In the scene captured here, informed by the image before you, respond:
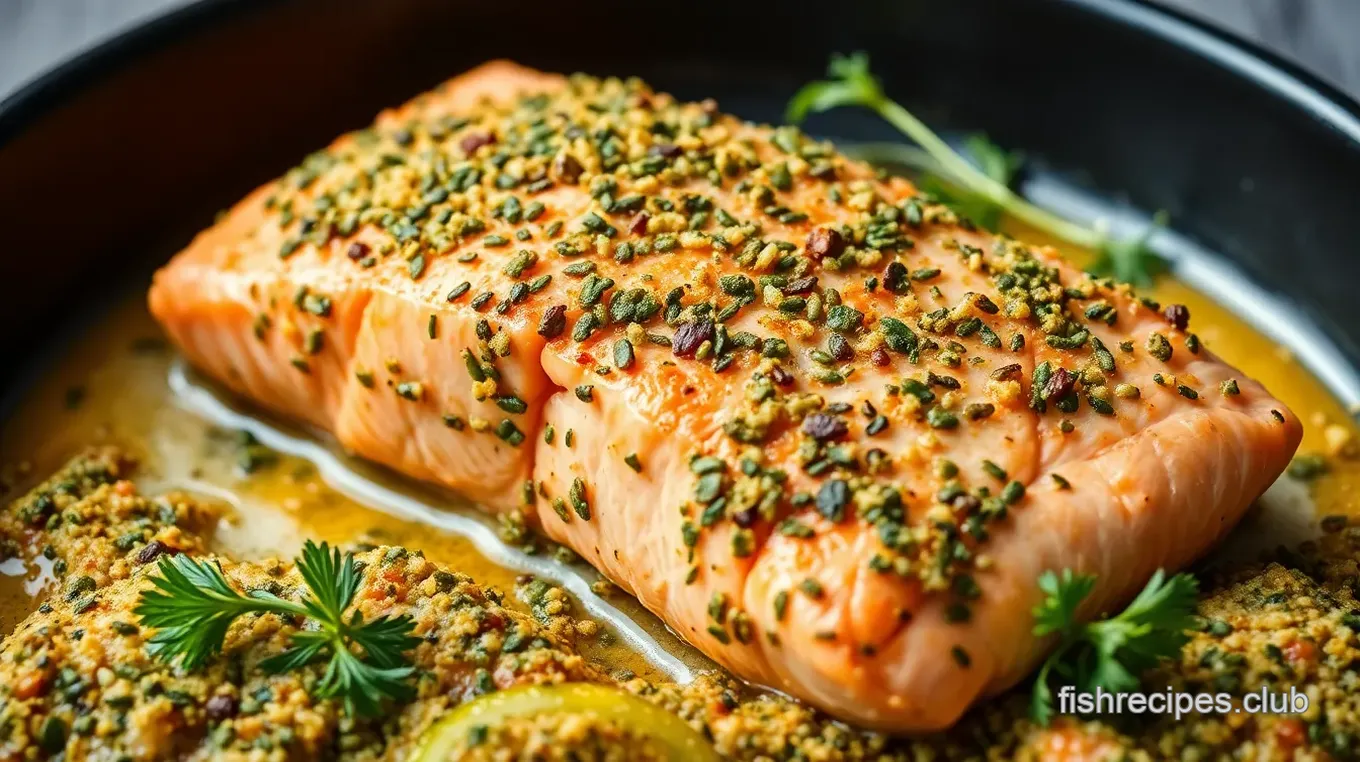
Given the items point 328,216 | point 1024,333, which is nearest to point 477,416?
point 328,216

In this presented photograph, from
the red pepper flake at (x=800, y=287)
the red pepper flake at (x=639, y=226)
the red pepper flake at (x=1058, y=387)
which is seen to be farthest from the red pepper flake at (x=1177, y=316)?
the red pepper flake at (x=639, y=226)

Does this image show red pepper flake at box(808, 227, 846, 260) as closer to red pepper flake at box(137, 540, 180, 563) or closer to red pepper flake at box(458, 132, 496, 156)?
red pepper flake at box(458, 132, 496, 156)

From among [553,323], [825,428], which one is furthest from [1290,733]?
[553,323]

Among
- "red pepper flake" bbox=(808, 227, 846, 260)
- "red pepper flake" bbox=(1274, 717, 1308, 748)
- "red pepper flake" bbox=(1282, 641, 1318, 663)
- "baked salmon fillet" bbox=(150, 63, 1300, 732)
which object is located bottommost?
"red pepper flake" bbox=(1274, 717, 1308, 748)

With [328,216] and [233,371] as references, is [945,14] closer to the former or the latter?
[328,216]

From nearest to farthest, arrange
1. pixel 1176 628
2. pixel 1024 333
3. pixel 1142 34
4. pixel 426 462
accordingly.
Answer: pixel 1176 628 < pixel 1024 333 < pixel 426 462 < pixel 1142 34

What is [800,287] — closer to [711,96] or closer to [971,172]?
[971,172]

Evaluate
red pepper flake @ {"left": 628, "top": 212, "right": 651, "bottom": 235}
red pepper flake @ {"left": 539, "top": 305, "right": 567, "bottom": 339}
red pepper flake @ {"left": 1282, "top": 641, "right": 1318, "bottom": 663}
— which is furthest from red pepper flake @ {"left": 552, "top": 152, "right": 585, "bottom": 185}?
red pepper flake @ {"left": 1282, "top": 641, "right": 1318, "bottom": 663}
